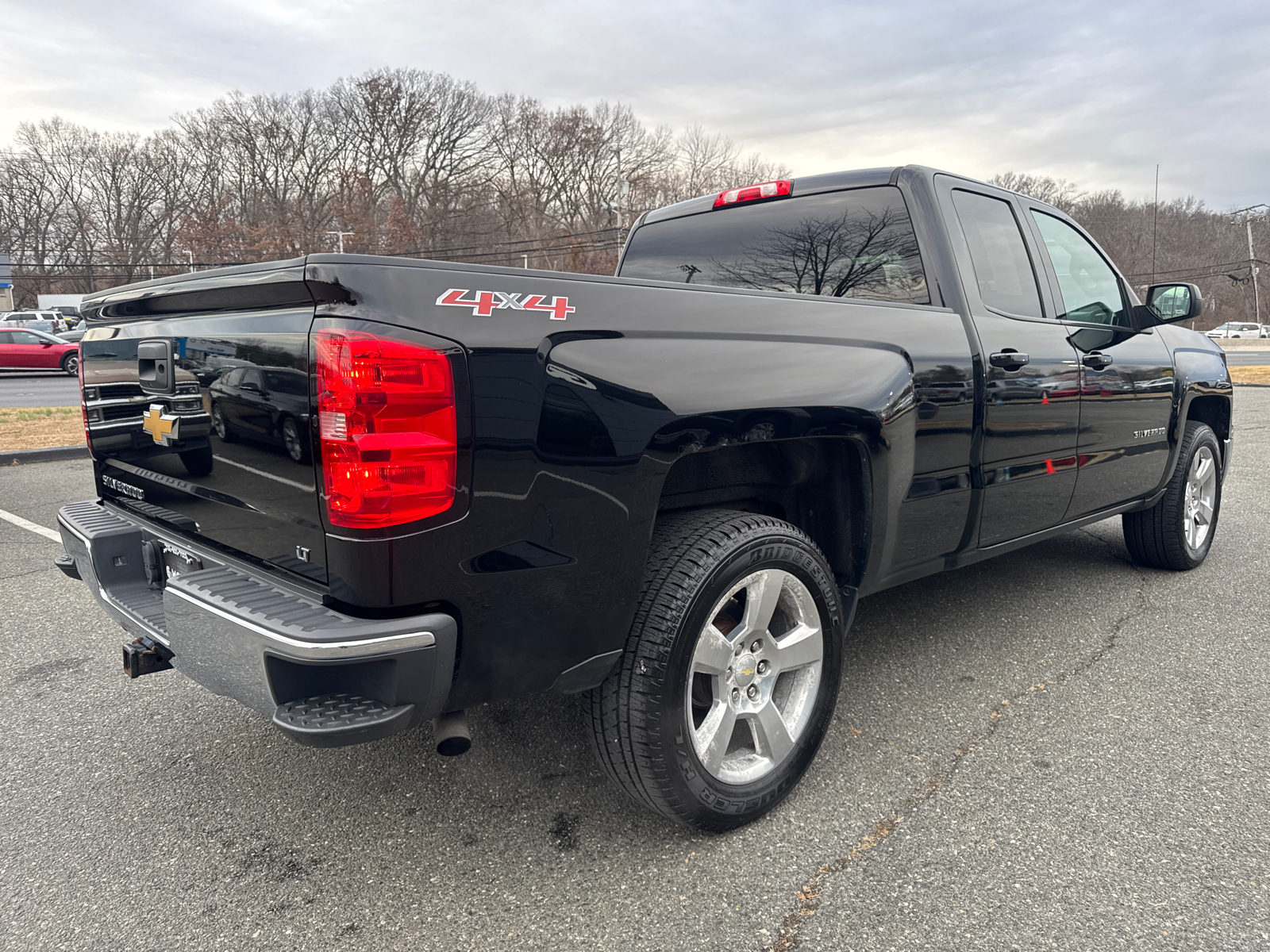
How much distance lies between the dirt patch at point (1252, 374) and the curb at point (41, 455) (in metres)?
20.1

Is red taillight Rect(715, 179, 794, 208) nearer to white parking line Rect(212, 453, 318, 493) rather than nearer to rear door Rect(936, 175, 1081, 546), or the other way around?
rear door Rect(936, 175, 1081, 546)

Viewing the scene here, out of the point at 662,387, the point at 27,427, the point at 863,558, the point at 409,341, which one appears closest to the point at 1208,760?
the point at 863,558

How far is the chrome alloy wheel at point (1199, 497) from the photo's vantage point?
15.2ft

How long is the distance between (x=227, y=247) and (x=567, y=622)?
6016 cm

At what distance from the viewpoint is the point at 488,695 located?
1.93m

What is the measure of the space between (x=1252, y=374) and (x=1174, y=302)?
2066 centimetres

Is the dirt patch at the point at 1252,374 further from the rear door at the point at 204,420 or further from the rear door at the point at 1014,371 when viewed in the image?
the rear door at the point at 204,420

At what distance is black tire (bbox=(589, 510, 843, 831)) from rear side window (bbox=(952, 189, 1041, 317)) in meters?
1.58

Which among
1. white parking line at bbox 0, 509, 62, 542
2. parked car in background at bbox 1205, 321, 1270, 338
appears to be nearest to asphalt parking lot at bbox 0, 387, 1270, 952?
white parking line at bbox 0, 509, 62, 542

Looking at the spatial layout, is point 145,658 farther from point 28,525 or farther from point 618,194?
point 618,194

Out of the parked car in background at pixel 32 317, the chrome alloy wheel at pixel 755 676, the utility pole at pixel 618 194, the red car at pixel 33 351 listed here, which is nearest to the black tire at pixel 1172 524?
the chrome alloy wheel at pixel 755 676

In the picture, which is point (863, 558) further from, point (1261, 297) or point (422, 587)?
point (1261, 297)

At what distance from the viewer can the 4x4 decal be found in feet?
5.77

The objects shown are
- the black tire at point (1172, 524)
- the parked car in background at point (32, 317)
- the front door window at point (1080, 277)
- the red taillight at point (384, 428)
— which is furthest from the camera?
the parked car in background at point (32, 317)
